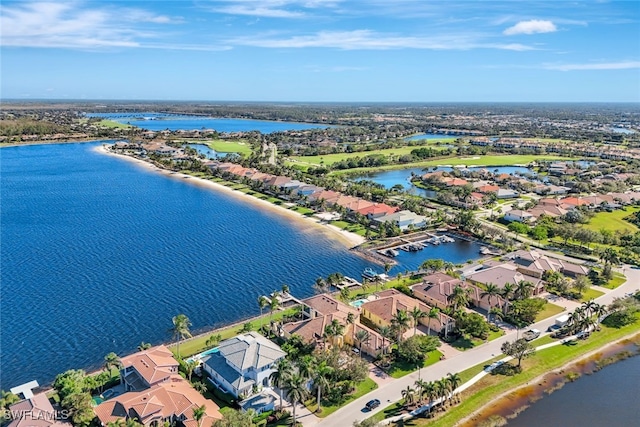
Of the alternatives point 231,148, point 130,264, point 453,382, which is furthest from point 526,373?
point 231,148

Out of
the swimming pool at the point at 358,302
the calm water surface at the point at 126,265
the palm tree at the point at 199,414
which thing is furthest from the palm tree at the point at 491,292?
the palm tree at the point at 199,414

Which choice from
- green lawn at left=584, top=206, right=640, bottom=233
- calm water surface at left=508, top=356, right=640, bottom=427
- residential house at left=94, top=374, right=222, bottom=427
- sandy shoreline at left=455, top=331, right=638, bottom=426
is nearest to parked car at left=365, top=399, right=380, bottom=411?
sandy shoreline at left=455, top=331, right=638, bottom=426

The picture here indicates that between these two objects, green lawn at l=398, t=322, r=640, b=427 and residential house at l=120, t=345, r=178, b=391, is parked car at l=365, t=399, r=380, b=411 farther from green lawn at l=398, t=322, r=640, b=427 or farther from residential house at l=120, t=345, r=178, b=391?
residential house at l=120, t=345, r=178, b=391

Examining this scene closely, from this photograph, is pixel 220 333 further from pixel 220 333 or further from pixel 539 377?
pixel 539 377

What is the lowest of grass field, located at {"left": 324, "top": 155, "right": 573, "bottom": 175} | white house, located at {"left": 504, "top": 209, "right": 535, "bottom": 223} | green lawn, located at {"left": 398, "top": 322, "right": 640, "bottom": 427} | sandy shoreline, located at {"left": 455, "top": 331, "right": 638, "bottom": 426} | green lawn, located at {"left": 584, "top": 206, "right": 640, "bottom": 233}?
sandy shoreline, located at {"left": 455, "top": 331, "right": 638, "bottom": 426}

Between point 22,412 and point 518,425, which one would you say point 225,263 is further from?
point 518,425

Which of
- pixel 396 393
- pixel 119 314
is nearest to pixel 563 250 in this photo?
pixel 396 393
